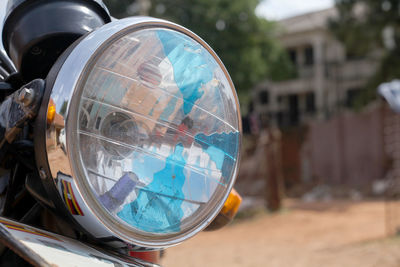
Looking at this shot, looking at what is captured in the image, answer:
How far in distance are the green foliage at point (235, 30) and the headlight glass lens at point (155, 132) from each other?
1085 cm

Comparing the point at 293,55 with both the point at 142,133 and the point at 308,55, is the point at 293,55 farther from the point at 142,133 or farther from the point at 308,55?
the point at 142,133

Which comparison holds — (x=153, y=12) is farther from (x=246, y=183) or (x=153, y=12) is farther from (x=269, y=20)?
(x=246, y=183)

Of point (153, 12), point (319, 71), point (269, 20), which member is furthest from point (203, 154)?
point (319, 71)

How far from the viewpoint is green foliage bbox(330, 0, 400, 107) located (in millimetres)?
12531

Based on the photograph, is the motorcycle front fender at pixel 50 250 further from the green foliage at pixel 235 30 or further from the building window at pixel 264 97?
the building window at pixel 264 97

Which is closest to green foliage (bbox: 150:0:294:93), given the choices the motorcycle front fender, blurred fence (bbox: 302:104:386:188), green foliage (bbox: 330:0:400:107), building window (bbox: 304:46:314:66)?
green foliage (bbox: 330:0:400:107)

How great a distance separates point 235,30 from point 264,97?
8.74 meters

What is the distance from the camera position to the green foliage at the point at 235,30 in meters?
12.1

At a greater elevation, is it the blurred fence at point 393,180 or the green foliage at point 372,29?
the green foliage at point 372,29

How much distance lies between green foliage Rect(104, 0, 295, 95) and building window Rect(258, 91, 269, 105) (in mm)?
6086

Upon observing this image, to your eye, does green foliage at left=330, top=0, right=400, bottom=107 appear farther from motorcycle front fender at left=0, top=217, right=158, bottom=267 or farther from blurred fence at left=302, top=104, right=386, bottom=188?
motorcycle front fender at left=0, top=217, right=158, bottom=267

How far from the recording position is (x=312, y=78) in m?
20.5

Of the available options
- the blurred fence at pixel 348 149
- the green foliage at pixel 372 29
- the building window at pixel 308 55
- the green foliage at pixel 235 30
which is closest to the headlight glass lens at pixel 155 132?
the green foliage at pixel 235 30

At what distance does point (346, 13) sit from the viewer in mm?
13219
